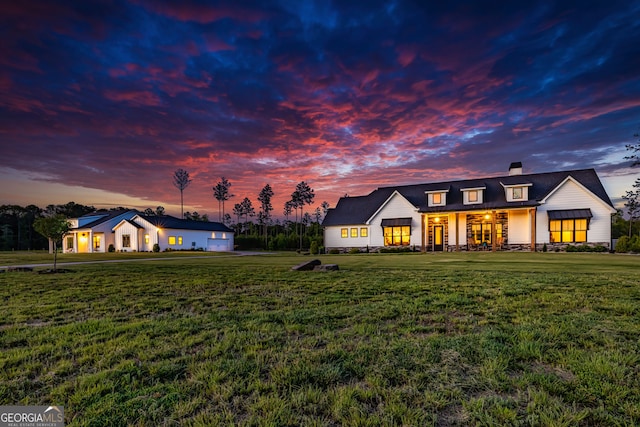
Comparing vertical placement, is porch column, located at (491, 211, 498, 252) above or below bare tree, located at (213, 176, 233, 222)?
below

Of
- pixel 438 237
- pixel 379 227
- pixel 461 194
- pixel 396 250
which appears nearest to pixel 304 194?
pixel 379 227

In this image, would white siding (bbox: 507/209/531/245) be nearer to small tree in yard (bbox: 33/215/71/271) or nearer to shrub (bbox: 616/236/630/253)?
shrub (bbox: 616/236/630/253)

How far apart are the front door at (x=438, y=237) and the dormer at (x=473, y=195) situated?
318 cm

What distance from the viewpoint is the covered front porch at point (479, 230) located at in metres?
24.2

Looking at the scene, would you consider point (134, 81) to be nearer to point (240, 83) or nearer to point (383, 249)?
point (240, 83)

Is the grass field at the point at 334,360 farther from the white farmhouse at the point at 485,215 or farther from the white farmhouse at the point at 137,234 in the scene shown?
the white farmhouse at the point at 137,234

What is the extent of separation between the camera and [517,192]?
25047mm

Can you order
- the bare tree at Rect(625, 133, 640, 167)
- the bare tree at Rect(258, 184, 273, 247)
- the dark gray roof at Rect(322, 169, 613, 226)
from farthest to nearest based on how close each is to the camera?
the bare tree at Rect(258, 184, 273, 247) → the dark gray roof at Rect(322, 169, 613, 226) → the bare tree at Rect(625, 133, 640, 167)

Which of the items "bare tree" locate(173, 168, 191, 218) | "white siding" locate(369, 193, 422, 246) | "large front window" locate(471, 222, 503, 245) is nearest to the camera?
"large front window" locate(471, 222, 503, 245)

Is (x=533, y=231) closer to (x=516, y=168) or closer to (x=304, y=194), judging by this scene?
(x=516, y=168)

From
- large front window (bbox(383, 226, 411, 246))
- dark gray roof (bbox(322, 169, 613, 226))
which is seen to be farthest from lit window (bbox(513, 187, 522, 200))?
large front window (bbox(383, 226, 411, 246))

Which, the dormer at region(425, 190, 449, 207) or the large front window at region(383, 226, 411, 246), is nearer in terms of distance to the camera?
the dormer at region(425, 190, 449, 207)

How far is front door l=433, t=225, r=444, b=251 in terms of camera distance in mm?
27167

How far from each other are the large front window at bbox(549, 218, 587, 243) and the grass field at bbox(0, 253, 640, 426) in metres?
21.8
